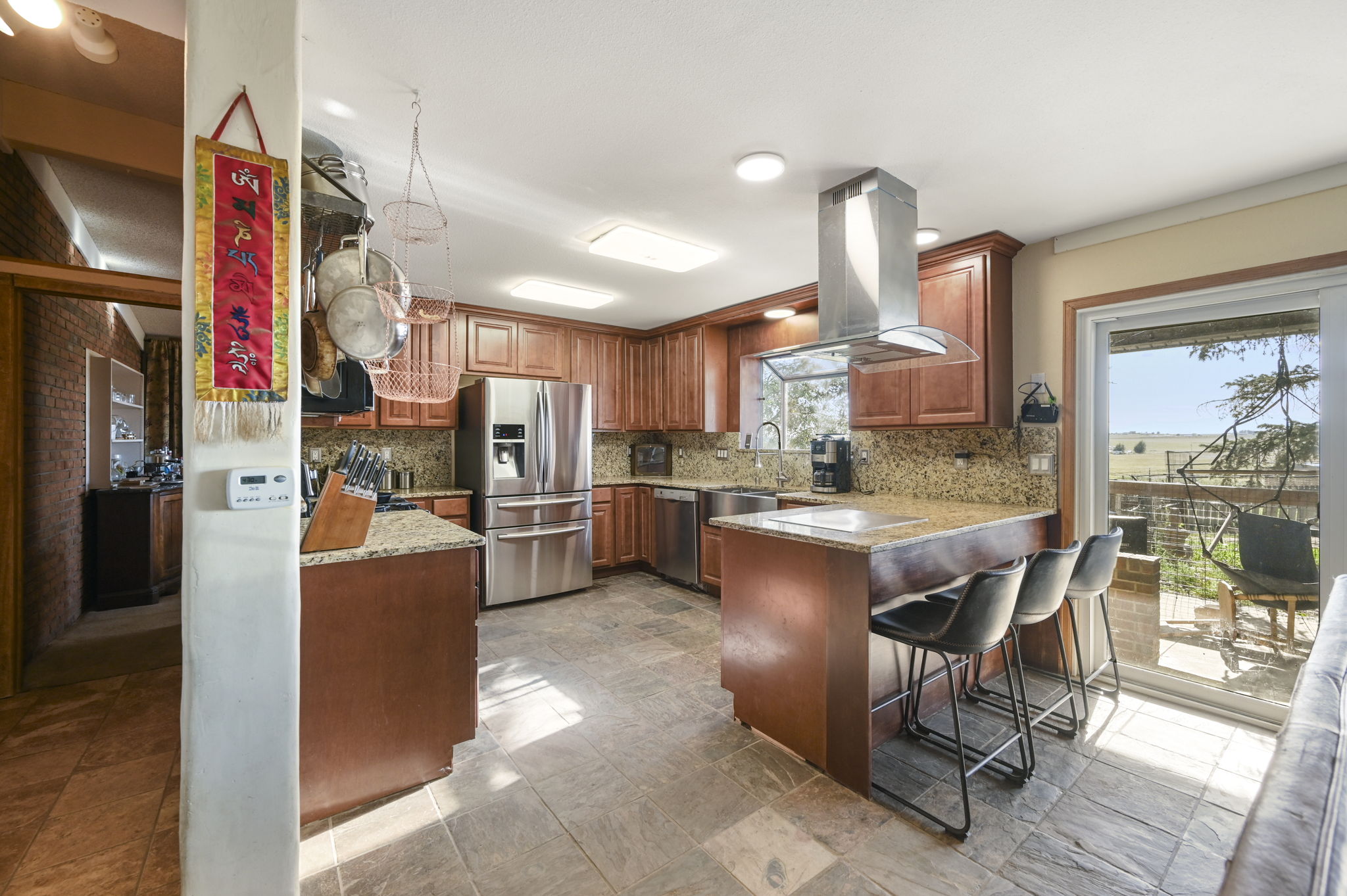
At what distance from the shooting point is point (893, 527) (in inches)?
93.8

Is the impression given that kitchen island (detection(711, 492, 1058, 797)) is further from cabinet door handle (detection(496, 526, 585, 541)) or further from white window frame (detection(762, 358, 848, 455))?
cabinet door handle (detection(496, 526, 585, 541))

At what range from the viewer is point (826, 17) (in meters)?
1.49

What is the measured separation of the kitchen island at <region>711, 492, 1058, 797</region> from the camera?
6.56ft

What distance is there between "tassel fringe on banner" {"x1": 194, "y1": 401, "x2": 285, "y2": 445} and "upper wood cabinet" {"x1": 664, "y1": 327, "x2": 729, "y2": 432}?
149 inches

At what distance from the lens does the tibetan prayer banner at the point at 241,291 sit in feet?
4.23

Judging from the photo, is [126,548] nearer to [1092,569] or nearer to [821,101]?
[821,101]

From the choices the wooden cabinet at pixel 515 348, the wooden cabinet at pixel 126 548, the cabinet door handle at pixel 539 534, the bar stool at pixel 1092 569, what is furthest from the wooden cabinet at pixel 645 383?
the wooden cabinet at pixel 126 548

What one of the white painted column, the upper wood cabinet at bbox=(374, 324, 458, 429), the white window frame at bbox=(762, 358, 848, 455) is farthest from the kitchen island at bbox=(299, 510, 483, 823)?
the white window frame at bbox=(762, 358, 848, 455)

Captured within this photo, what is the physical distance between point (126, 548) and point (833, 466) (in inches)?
204

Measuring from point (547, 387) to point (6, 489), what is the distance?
2.88 metres

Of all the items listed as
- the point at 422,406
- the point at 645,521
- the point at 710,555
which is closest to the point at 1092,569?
the point at 710,555

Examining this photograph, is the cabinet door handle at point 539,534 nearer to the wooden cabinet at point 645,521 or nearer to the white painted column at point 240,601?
the wooden cabinet at point 645,521

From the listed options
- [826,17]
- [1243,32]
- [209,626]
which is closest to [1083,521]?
[1243,32]

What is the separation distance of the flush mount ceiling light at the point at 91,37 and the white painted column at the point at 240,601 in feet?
2.51
